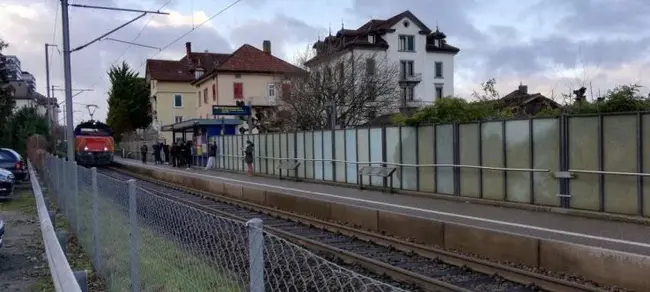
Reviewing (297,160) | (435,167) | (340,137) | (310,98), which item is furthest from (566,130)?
(310,98)

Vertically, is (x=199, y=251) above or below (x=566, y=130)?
below

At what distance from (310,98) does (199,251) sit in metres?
33.4

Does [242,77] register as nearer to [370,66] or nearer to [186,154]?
[370,66]

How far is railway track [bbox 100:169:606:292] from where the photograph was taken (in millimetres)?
8430

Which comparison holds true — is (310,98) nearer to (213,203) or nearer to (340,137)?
(340,137)

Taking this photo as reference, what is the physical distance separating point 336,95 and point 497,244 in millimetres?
28547

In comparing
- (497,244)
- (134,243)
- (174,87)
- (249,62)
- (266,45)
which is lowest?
(497,244)

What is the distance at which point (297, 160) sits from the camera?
2562 cm

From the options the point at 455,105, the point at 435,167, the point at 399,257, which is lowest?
the point at 399,257

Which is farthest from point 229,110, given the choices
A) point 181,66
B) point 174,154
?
point 181,66

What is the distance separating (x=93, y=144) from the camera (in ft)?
142

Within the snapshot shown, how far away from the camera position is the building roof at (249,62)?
6159 centimetres

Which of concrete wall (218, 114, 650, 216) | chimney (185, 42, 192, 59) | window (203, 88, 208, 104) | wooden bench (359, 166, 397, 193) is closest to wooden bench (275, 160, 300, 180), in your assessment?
concrete wall (218, 114, 650, 216)

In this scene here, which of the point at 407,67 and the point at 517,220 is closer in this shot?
the point at 517,220
